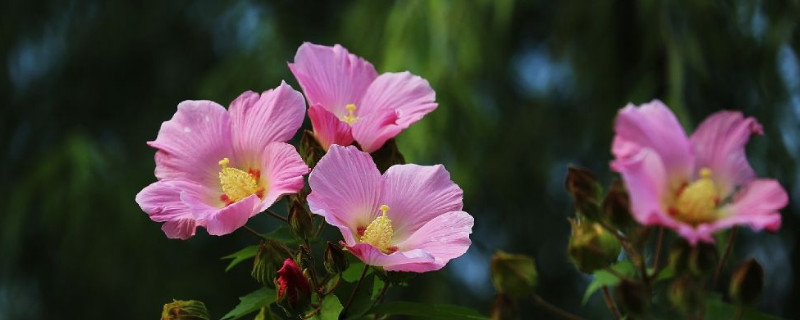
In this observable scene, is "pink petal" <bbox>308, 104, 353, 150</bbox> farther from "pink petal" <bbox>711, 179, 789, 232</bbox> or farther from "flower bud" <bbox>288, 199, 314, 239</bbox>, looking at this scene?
"pink petal" <bbox>711, 179, 789, 232</bbox>

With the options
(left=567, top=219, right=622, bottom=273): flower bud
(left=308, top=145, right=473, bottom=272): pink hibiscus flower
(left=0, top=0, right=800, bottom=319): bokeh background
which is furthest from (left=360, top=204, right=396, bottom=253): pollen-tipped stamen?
(left=0, top=0, right=800, bottom=319): bokeh background

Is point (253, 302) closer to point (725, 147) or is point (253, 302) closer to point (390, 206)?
point (390, 206)

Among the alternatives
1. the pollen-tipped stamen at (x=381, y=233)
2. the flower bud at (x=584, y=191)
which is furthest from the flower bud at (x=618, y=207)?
the pollen-tipped stamen at (x=381, y=233)

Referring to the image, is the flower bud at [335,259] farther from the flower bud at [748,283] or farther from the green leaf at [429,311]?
the flower bud at [748,283]

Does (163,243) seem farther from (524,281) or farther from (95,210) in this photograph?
(524,281)

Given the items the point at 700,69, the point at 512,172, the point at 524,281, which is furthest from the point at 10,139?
the point at 524,281
